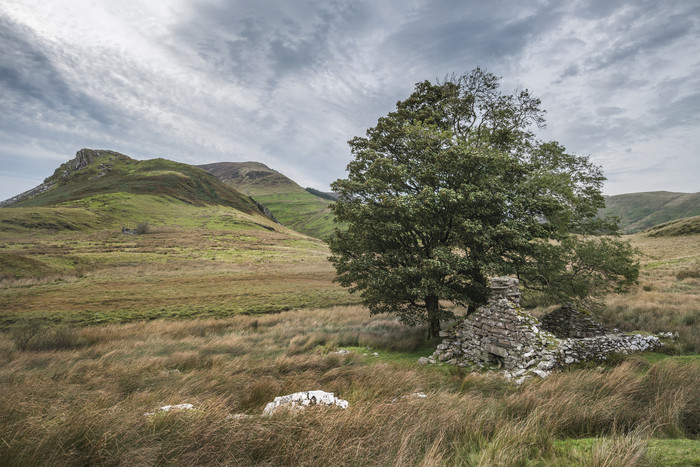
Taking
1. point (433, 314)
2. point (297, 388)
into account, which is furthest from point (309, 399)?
point (433, 314)

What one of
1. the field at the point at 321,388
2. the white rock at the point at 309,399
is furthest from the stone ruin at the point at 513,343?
the white rock at the point at 309,399

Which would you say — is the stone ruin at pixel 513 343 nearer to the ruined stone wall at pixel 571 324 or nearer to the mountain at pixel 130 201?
the ruined stone wall at pixel 571 324

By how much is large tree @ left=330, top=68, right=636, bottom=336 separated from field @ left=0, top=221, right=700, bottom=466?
3315 mm

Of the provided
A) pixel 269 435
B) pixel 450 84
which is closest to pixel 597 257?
pixel 450 84

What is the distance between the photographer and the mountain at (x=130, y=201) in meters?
78.9

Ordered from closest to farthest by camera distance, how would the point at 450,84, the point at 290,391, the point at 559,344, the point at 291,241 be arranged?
the point at 290,391 → the point at 559,344 → the point at 450,84 → the point at 291,241

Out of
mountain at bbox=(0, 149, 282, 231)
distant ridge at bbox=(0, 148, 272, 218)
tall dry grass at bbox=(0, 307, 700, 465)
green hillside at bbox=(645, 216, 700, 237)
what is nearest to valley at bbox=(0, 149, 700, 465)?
tall dry grass at bbox=(0, 307, 700, 465)

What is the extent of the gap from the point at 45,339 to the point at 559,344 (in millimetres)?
19668

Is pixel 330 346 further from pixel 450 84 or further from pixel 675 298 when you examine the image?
pixel 675 298

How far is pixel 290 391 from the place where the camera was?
639 centimetres

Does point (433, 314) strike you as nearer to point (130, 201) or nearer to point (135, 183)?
point (130, 201)

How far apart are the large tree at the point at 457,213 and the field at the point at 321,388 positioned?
10.9 feet

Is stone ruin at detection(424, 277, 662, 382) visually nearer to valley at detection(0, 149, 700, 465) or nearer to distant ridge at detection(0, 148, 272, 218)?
valley at detection(0, 149, 700, 465)

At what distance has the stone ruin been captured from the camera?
28.7ft
